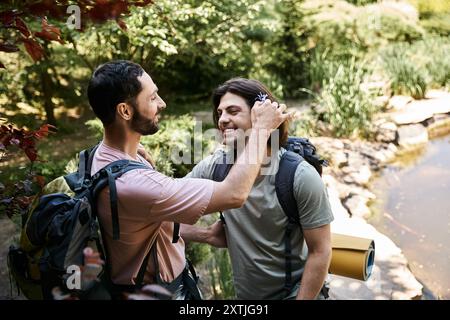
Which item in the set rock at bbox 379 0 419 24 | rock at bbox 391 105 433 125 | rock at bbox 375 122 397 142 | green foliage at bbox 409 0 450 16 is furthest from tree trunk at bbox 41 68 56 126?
green foliage at bbox 409 0 450 16

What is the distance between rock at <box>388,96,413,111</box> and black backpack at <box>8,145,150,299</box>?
7642 mm

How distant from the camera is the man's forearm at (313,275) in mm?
1690

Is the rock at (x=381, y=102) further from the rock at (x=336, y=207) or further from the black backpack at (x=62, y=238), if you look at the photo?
the black backpack at (x=62, y=238)

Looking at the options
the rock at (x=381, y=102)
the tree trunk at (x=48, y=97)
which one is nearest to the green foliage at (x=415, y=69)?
the rock at (x=381, y=102)

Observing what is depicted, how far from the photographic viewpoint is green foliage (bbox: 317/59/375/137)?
7066 mm

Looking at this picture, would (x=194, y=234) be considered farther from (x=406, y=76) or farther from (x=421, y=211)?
(x=406, y=76)

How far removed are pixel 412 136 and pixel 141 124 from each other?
6680mm

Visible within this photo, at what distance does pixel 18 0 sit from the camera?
1330mm

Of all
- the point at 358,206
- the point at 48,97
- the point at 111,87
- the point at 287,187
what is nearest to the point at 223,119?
the point at 287,187

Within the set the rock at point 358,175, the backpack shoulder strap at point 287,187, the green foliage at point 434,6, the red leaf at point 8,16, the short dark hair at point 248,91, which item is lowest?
the rock at point 358,175

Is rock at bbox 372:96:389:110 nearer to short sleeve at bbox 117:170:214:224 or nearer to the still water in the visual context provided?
the still water

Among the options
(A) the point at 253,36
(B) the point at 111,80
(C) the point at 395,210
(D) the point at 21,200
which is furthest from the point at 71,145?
(B) the point at 111,80

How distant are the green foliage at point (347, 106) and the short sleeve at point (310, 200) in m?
5.55

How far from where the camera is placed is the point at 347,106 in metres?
7.09
